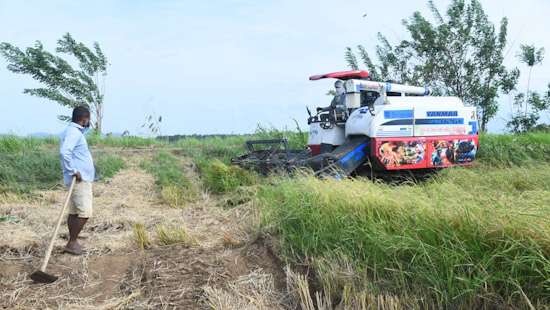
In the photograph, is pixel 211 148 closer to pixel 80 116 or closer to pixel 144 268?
pixel 80 116

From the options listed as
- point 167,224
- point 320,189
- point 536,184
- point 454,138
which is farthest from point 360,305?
point 454,138

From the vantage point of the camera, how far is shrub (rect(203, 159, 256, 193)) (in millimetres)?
8422

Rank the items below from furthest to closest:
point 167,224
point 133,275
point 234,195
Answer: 1. point 234,195
2. point 167,224
3. point 133,275

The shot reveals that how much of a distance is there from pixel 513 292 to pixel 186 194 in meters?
5.73

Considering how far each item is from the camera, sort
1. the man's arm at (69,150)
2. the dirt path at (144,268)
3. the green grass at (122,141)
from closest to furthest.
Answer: the dirt path at (144,268)
the man's arm at (69,150)
the green grass at (122,141)

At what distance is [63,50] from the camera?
55.7 feet

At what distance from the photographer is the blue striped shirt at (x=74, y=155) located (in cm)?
485

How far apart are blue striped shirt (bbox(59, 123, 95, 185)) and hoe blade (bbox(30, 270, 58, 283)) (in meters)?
0.93

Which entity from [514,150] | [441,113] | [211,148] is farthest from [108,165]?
[514,150]

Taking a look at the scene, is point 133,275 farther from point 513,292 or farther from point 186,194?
point 186,194

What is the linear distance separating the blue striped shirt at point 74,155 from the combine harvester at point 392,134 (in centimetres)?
334

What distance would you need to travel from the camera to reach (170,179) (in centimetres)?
905

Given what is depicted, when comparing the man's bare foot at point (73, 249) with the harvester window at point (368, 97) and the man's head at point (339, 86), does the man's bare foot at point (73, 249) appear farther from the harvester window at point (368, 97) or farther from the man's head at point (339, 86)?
the harvester window at point (368, 97)

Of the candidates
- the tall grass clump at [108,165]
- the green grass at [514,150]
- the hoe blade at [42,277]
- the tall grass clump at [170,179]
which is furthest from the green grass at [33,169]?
the green grass at [514,150]
